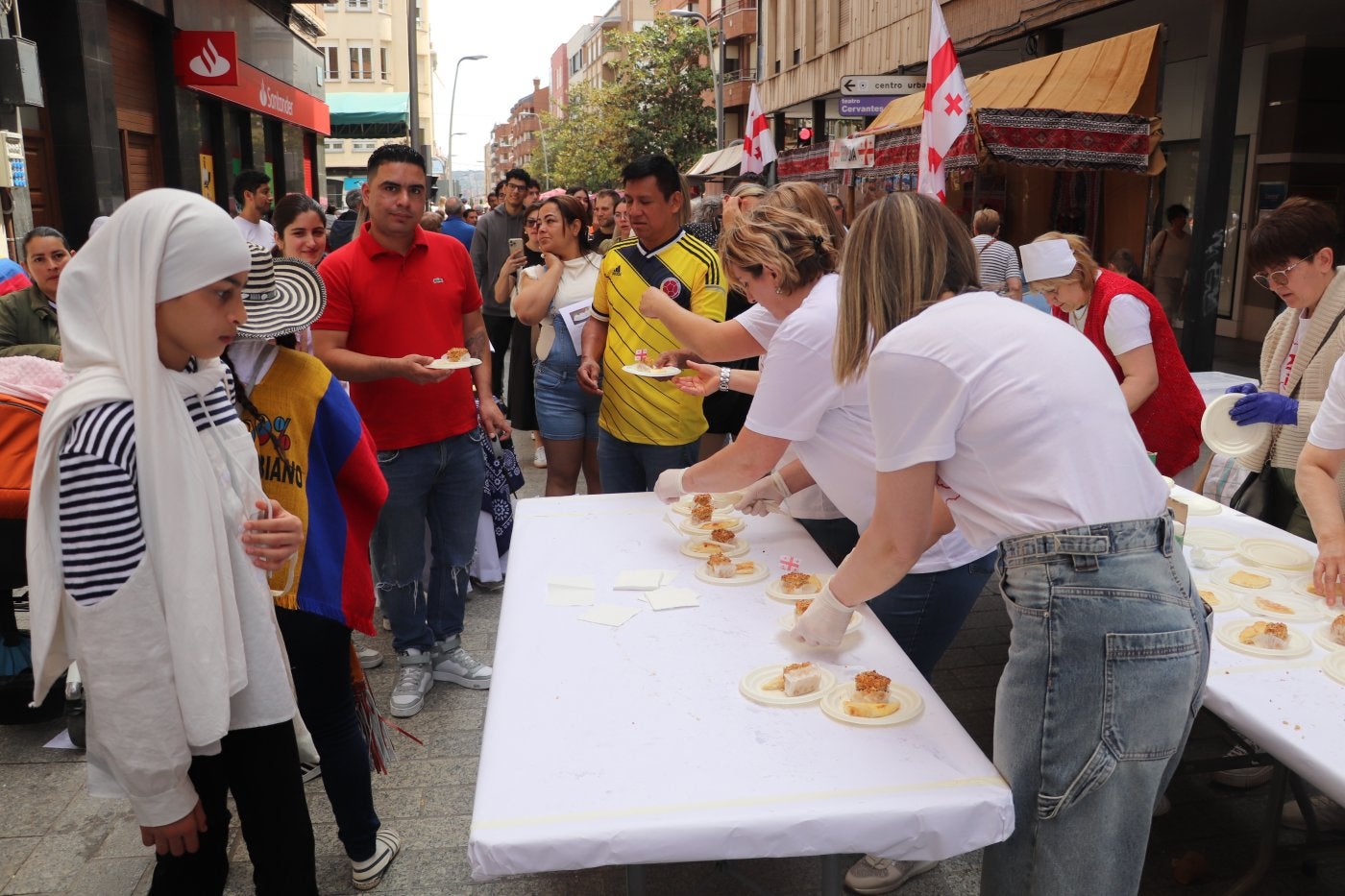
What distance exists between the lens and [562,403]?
5066mm

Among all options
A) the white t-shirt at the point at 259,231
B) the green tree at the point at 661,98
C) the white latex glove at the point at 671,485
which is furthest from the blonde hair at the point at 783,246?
the green tree at the point at 661,98

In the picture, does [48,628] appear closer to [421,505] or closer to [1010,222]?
[421,505]

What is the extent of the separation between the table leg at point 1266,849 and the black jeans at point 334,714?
2398 millimetres

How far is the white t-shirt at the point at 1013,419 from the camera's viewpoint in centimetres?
182

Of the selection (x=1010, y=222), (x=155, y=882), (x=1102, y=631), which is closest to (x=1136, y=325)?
(x=1102, y=631)

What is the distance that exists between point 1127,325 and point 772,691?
286cm

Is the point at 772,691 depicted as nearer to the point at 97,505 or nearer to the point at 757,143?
the point at 97,505

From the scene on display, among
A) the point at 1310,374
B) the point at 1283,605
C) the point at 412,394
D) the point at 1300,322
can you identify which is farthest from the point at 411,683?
the point at 1300,322

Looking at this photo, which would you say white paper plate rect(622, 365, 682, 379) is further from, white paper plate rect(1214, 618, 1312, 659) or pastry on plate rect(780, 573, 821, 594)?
white paper plate rect(1214, 618, 1312, 659)

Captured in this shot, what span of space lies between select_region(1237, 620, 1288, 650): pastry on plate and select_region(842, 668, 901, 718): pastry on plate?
A: 3.27ft

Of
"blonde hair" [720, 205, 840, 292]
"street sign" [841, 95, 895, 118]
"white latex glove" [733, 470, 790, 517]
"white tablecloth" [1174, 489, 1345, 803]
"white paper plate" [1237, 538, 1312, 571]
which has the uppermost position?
"street sign" [841, 95, 895, 118]

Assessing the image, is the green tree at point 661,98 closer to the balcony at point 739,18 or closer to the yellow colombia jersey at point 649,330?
the balcony at point 739,18

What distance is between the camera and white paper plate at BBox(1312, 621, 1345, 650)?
8.14ft

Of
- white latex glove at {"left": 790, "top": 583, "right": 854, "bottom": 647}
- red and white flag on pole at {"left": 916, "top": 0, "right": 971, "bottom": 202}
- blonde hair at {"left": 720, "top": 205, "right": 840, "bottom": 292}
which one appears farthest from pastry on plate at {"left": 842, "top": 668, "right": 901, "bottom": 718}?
red and white flag on pole at {"left": 916, "top": 0, "right": 971, "bottom": 202}
